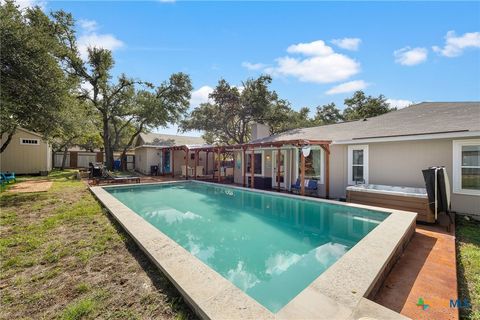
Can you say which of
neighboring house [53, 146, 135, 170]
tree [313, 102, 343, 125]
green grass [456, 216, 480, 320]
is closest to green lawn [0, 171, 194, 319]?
green grass [456, 216, 480, 320]

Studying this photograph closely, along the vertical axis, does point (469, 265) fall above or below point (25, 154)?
below

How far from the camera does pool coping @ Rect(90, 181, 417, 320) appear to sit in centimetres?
229

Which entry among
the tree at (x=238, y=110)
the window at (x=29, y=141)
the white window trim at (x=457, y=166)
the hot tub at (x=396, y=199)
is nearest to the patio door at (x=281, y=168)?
the hot tub at (x=396, y=199)

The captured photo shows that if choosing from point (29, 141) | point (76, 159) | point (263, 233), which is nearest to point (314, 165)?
point (263, 233)

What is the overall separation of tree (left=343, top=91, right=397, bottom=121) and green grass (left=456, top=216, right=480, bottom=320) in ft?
81.6

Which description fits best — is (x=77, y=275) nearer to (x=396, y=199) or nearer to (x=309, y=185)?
(x=396, y=199)

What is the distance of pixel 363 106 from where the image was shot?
3047 centimetres

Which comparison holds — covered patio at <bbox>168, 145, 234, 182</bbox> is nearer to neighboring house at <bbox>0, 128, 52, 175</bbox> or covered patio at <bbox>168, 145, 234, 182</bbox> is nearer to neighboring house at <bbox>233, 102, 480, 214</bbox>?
neighboring house at <bbox>233, 102, 480, 214</bbox>

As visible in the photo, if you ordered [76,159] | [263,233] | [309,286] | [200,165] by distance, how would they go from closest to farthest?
1. [309,286]
2. [263,233]
3. [200,165]
4. [76,159]

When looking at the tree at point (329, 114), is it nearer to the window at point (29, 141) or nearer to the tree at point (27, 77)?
the tree at point (27, 77)

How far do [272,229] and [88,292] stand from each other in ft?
14.7

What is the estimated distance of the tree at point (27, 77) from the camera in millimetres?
8258

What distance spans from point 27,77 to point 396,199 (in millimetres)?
13747

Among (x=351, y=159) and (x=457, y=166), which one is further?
(x=351, y=159)
